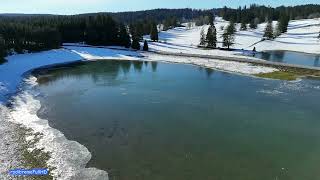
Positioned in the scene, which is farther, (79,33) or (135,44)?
(79,33)

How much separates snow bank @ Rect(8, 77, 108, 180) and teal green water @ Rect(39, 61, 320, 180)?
864 mm

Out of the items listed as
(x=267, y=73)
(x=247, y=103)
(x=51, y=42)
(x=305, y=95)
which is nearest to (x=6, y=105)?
(x=247, y=103)

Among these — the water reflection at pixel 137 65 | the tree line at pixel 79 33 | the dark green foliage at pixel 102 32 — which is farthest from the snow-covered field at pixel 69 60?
the dark green foliage at pixel 102 32

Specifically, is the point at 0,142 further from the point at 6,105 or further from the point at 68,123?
the point at 6,105

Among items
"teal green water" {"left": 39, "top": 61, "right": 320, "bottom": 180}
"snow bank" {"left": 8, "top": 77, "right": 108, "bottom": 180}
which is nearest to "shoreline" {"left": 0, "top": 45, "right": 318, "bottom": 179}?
"snow bank" {"left": 8, "top": 77, "right": 108, "bottom": 180}

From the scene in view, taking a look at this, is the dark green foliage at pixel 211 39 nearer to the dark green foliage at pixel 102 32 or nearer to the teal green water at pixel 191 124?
the dark green foliage at pixel 102 32

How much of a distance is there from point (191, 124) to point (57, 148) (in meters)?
13.9

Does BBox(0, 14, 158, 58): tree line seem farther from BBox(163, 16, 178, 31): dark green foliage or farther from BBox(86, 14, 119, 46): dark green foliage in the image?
BBox(163, 16, 178, 31): dark green foliage

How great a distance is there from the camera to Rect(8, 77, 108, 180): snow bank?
24.6 metres

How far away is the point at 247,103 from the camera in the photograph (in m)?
43.5

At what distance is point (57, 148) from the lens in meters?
28.8

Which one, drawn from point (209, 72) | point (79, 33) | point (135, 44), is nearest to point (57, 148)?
point (209, 72)

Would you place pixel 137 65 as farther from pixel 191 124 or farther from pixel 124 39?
pixel 191 124

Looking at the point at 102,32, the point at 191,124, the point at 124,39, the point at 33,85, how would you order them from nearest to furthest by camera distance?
1. the point at 191,124
2. the point at 33,85
3. the point at 124,39
4. the point at 102,32
